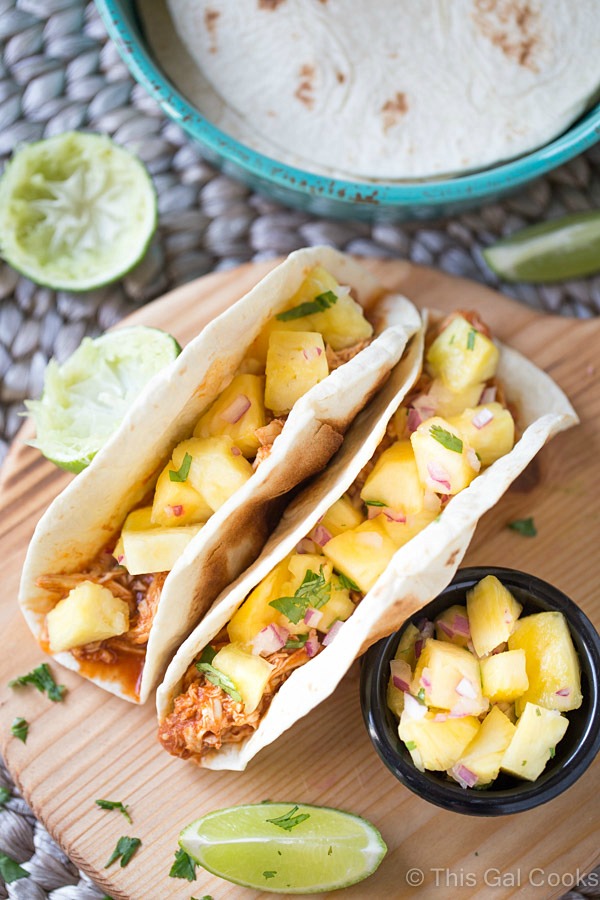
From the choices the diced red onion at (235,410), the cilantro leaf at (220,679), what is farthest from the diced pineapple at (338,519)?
the cilantro leaf at (220,679)

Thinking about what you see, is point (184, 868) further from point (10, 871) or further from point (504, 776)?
point (504, 776)

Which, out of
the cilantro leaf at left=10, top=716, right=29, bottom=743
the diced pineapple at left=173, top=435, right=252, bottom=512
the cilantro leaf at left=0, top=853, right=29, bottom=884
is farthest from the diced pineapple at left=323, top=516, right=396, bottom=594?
the cilantro leaf at left=0, top=853, right=29, bottom=884

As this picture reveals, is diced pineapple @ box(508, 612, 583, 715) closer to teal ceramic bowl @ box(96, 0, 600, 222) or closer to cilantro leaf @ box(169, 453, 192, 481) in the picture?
cilantro leaf @ box(169, 453, 192, 481)

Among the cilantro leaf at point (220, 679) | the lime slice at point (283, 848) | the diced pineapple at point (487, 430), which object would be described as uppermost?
the diced pineapple at point (487, 430)

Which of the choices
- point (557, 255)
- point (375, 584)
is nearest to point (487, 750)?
point (375, 584)

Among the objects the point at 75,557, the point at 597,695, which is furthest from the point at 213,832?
the point at 597,695

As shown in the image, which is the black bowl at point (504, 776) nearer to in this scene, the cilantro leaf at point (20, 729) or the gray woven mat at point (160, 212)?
the cilantro leaf at point (20, 729)

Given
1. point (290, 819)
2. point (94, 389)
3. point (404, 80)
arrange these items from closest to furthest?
point (290, 819) < point (94, 389) < point (404, 80)

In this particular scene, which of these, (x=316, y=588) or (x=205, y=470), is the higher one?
(x=205, y=470)
